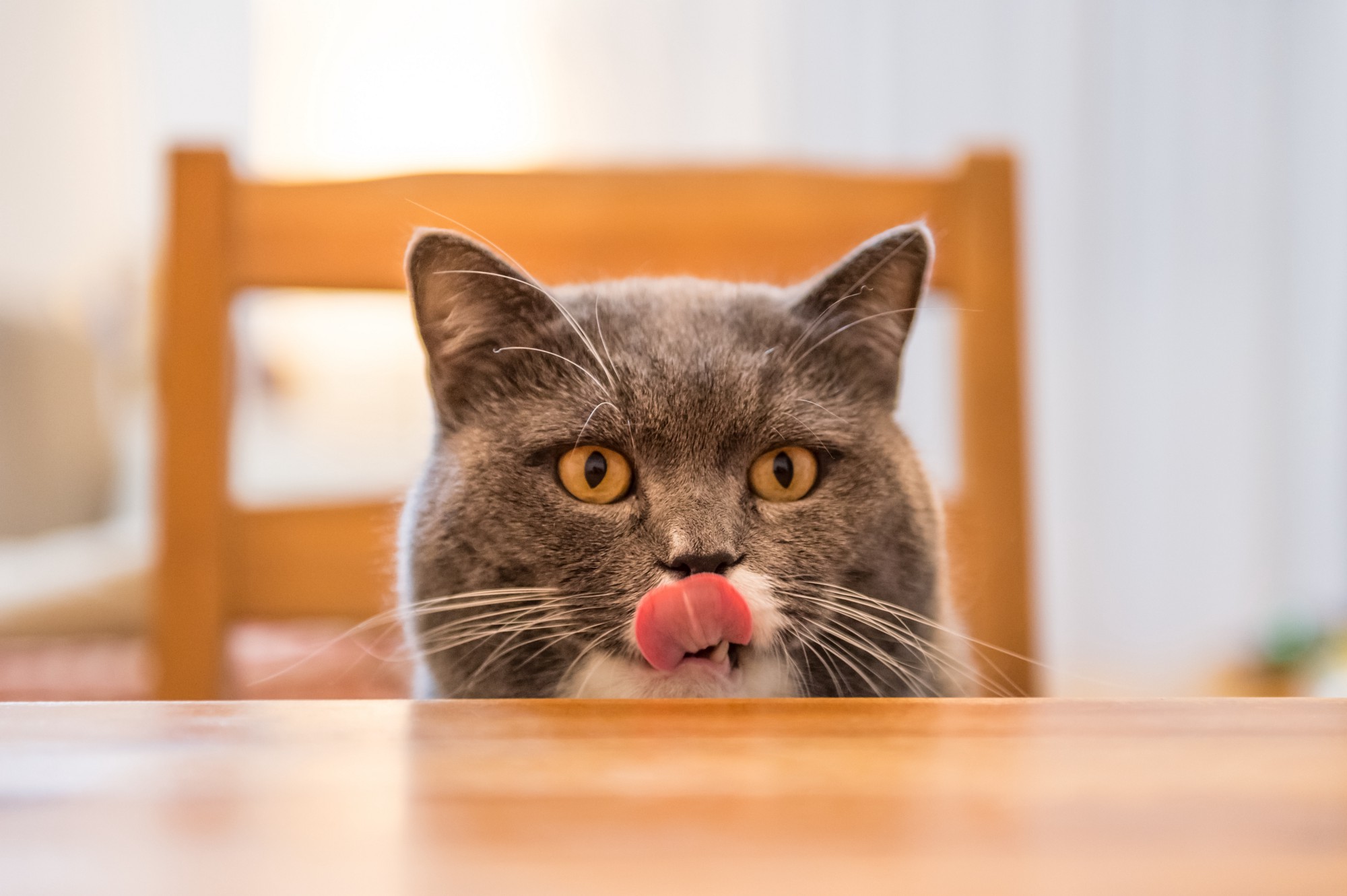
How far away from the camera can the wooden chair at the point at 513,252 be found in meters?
1.02

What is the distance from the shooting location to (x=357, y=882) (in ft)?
0.92

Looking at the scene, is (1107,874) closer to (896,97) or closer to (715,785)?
(715,785)

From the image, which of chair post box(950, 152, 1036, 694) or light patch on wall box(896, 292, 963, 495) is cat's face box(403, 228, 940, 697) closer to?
light patch on wall box(896, 292, 963, 495)

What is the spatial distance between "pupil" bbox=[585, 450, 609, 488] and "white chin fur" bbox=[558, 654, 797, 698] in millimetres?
106

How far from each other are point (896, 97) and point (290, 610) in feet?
5.58

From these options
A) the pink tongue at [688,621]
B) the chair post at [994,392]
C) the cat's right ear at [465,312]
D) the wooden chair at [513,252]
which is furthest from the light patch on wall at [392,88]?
the pink tongue at [688,621]

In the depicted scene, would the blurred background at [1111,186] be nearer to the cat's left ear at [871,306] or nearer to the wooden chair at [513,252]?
the wooden chair at [513,252]

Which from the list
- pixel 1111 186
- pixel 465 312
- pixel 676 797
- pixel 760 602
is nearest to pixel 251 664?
pixel 465 312

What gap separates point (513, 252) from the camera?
98 centimetres

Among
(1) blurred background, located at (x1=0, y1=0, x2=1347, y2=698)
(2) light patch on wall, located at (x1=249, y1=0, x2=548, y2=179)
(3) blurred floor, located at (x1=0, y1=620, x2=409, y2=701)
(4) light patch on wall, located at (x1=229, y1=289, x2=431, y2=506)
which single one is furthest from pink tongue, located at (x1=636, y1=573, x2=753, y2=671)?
(1) blurred background, located at (x1=0, y1=0, x2=1347, y2=698)

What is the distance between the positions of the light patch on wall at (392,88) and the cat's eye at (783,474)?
0.53 meters

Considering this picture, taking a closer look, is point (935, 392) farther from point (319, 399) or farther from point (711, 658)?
point (319, 399)

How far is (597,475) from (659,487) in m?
0.04

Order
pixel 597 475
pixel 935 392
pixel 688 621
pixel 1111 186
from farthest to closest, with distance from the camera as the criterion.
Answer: pixel 1111 186 → pixel 935 392 → pixel 597 475 → pixel 688 621
